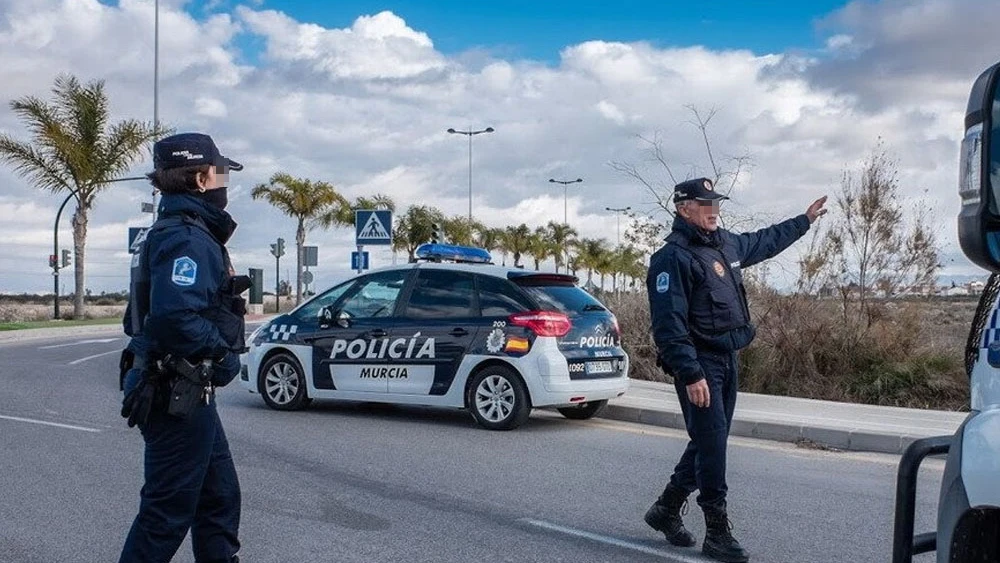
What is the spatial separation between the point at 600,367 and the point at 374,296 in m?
2.53

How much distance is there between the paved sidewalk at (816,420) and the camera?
9555 mm

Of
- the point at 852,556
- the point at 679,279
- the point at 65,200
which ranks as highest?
the point at 65,200

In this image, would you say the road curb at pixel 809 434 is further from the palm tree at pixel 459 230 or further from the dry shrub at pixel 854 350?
the palm tree at pixel 459 230

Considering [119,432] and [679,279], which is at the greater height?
[679,279]

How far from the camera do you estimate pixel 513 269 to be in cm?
1062

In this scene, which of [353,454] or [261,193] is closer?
[353,454]

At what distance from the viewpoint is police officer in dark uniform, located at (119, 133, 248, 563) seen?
404cm

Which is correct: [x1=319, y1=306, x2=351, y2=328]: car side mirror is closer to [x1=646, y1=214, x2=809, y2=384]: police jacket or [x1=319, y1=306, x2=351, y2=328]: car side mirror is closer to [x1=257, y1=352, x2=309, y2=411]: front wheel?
[x1=257, y1=352, x2=309, y2=411]: front wheel

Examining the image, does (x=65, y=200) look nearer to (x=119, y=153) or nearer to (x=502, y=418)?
(x=119, y=153)

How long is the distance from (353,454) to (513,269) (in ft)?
8.78

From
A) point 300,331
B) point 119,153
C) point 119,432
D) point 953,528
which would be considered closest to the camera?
point 953,528

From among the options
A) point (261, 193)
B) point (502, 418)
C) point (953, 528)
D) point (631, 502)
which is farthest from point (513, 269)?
point (261, 193)

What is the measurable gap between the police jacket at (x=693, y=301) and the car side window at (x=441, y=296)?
4952mm

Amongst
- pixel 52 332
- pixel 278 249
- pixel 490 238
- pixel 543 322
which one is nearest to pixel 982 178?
pixel 543 322
